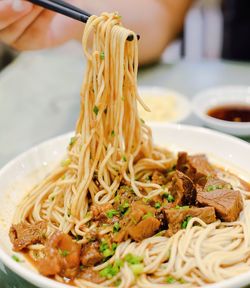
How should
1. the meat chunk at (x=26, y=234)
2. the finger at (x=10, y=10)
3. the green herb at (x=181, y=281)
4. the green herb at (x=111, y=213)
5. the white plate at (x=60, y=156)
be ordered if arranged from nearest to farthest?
the green herb at (x=181, y=281)
the meat chunk at (x=26, y=234)
the green herb at (x=111, y=213)
the white plate at (x=60, y=156)
the finger at (x=10, y=10)

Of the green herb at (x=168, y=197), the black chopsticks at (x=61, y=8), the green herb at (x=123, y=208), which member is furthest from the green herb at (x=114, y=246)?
the black chopsticks at (x=61, y=8)

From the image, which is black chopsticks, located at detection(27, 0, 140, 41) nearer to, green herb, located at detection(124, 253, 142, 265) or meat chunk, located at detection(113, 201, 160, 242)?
meat chunk, located at detection(113, 201, 160, 242)

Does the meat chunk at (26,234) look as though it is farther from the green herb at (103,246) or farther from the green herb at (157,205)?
the green herb at (157,205)

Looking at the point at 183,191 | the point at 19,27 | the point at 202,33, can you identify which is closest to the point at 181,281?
the point at 183,191

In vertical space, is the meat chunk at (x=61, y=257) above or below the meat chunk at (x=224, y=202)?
below

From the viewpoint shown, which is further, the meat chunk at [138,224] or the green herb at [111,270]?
the meat chunk at [138,224]

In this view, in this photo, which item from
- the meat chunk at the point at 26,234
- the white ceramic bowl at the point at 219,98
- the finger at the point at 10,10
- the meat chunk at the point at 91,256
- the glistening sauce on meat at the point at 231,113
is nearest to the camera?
the meat chunk at the point at 91,256

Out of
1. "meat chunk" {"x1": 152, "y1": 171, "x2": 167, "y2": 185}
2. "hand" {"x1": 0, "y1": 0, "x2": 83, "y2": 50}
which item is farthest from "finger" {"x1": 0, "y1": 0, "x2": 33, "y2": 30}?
"meat chunk" {"x1": 152, "y1": 171, "x2": 167, "y2": 185}
